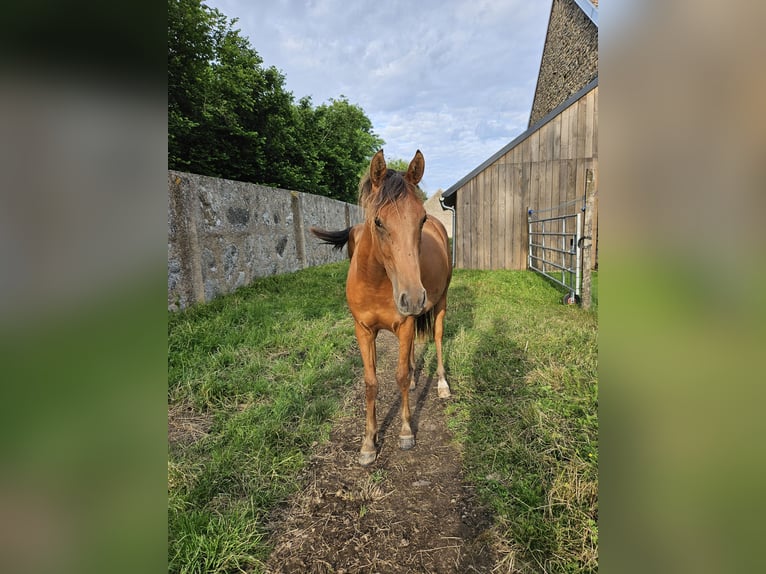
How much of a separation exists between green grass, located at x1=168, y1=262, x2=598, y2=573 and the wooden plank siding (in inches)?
145

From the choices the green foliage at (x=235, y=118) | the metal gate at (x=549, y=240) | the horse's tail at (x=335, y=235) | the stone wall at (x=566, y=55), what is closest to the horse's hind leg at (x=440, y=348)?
the horse's tail at (x=335, y=235)

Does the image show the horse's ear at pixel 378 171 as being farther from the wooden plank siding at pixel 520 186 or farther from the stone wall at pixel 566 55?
the stone wall at pixel 566 55

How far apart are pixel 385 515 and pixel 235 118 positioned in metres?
12.6

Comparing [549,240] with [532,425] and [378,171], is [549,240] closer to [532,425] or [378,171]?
[532,425]

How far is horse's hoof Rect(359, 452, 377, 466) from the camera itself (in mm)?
2262

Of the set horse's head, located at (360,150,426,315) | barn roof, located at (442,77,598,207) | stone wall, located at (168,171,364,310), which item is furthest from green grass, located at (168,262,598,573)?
barn roof, located at (442,77,598,207)

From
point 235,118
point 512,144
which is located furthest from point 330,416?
point 235,118

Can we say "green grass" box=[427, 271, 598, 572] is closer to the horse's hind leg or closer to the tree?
the horse's hind leg

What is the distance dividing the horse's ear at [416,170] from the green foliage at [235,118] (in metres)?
7.53

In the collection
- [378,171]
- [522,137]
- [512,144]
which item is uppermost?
[522,137]

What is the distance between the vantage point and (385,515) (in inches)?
73.1
